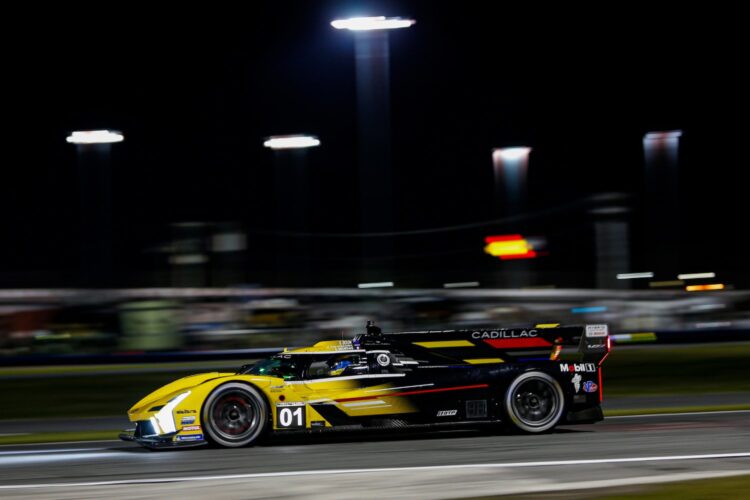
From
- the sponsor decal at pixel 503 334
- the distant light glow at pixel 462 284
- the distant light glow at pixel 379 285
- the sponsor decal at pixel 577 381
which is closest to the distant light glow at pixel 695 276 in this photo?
the distant light glow at pixel 462 284

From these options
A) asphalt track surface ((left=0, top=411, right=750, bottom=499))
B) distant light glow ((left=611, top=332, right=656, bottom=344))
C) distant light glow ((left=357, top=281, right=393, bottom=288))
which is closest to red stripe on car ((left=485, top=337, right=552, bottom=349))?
asphalt track surface ((left=0, top=411, right=750, bottom=499))

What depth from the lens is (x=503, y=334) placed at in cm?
1155

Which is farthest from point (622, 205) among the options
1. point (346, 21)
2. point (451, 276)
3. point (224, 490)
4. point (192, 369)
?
point (224, 490)

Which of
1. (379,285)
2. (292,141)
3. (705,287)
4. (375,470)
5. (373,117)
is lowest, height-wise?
(375,470)

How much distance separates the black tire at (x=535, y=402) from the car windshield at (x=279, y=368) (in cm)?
243

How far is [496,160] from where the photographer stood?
47312 mm

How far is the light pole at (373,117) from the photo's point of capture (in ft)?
95.2

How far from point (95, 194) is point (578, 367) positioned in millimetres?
34118

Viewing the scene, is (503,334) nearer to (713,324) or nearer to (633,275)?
(713,324)

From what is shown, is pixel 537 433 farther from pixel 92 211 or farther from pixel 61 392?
pixel 92 211

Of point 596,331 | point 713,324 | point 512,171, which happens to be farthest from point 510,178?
point 596,331

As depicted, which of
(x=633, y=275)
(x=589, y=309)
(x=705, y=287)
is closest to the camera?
(x=589, y=309)

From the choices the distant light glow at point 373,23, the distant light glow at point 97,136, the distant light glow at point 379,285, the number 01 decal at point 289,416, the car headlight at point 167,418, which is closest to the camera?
the car headlight at point 167,418

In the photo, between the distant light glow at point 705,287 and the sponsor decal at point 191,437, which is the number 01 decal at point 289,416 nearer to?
the sponsor decal at point 191,437
